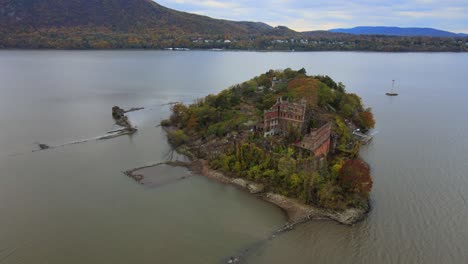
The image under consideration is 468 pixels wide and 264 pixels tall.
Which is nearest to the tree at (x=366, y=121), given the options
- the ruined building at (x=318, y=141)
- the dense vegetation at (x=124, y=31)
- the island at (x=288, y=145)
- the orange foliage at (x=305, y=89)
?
the island at (x=288, y=145)

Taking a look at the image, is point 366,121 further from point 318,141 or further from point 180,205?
point 180,205

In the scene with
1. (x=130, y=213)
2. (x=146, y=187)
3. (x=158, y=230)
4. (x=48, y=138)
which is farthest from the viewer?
(x=48, y=138)

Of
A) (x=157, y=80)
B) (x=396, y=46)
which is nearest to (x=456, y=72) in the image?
(x=396, y=46)

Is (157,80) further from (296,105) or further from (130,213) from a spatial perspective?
(130,213)

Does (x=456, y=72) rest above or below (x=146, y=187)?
above

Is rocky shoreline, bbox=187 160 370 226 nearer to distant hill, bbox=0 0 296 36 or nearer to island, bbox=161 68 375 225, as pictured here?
island, bbox=161 68 375 225

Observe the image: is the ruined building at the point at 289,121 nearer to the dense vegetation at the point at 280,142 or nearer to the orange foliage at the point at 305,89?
the dense vegetation at the point at 280,142

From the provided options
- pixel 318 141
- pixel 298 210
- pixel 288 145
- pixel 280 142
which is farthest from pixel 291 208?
pixel 280 142

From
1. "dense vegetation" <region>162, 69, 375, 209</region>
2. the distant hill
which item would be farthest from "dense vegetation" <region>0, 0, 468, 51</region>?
"dense vegetation" <region>162, 69, 375, 209</region>
